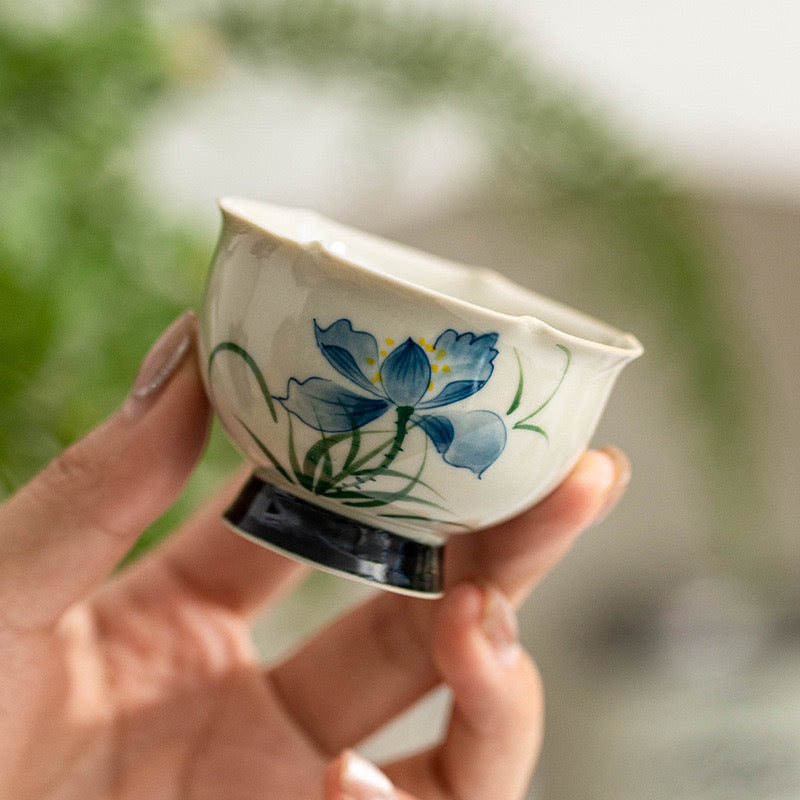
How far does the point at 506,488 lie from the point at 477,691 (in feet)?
0.65

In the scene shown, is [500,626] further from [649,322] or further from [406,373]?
[649,322]

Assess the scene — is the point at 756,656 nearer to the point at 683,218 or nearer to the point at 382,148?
the point at 683,218

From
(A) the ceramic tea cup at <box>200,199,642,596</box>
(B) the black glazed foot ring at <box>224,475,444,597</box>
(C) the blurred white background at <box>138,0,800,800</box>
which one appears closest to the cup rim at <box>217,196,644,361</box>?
(A) the ceramic tea cup at <box>200,199,642,596</box>

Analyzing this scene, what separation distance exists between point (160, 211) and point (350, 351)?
17.0 inches

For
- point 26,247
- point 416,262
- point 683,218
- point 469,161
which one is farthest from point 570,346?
point 469,161

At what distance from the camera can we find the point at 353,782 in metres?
0.48

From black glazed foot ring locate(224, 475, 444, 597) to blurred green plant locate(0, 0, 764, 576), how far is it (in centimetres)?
17

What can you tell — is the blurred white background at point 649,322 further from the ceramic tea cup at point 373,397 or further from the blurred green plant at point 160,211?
the ceramic tea cup at point 373,397

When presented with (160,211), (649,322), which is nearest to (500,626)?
(160,211)

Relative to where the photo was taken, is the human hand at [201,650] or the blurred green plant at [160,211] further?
the blurred green plant at [160,211]

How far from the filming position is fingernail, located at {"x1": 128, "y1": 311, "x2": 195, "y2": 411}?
18.4 inches

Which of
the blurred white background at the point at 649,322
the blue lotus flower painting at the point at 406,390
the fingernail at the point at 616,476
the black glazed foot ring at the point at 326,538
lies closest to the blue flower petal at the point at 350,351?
the blue lotus flower painting at the point at 406,390

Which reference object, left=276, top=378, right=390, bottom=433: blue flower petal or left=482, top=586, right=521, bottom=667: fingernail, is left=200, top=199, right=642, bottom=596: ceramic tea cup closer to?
left=276, top=378, right=390, bottom=433: blue flower petal

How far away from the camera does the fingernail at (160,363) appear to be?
468mm
